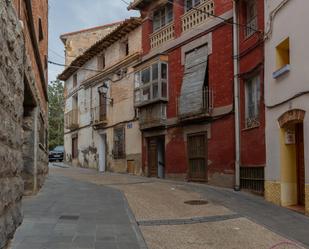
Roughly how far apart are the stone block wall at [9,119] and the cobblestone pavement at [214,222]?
2246 mm

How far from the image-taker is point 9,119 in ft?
18.0

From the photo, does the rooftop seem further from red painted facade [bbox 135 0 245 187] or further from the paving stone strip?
the paving stone strip

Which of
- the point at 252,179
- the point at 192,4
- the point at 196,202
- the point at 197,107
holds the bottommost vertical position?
the point at 196,202

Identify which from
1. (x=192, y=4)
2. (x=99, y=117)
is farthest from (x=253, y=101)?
(x=99, y=117)

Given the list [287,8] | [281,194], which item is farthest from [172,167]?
[287,8]

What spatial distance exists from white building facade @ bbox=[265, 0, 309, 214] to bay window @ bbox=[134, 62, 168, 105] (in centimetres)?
676

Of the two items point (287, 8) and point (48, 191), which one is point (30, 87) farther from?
point (287, 8)

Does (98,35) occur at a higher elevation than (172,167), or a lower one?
higher

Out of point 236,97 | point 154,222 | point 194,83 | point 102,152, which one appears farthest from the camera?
point 102,152

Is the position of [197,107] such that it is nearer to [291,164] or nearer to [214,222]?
[291,164]

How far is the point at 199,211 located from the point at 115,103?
13540 millimetres

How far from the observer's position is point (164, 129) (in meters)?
18.2

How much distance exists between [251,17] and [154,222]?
7621mm

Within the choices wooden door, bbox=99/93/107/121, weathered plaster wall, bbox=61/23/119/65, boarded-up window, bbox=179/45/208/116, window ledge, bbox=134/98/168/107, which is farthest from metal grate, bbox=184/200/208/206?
weathered plaster wall, bbox=61/23/119/65
